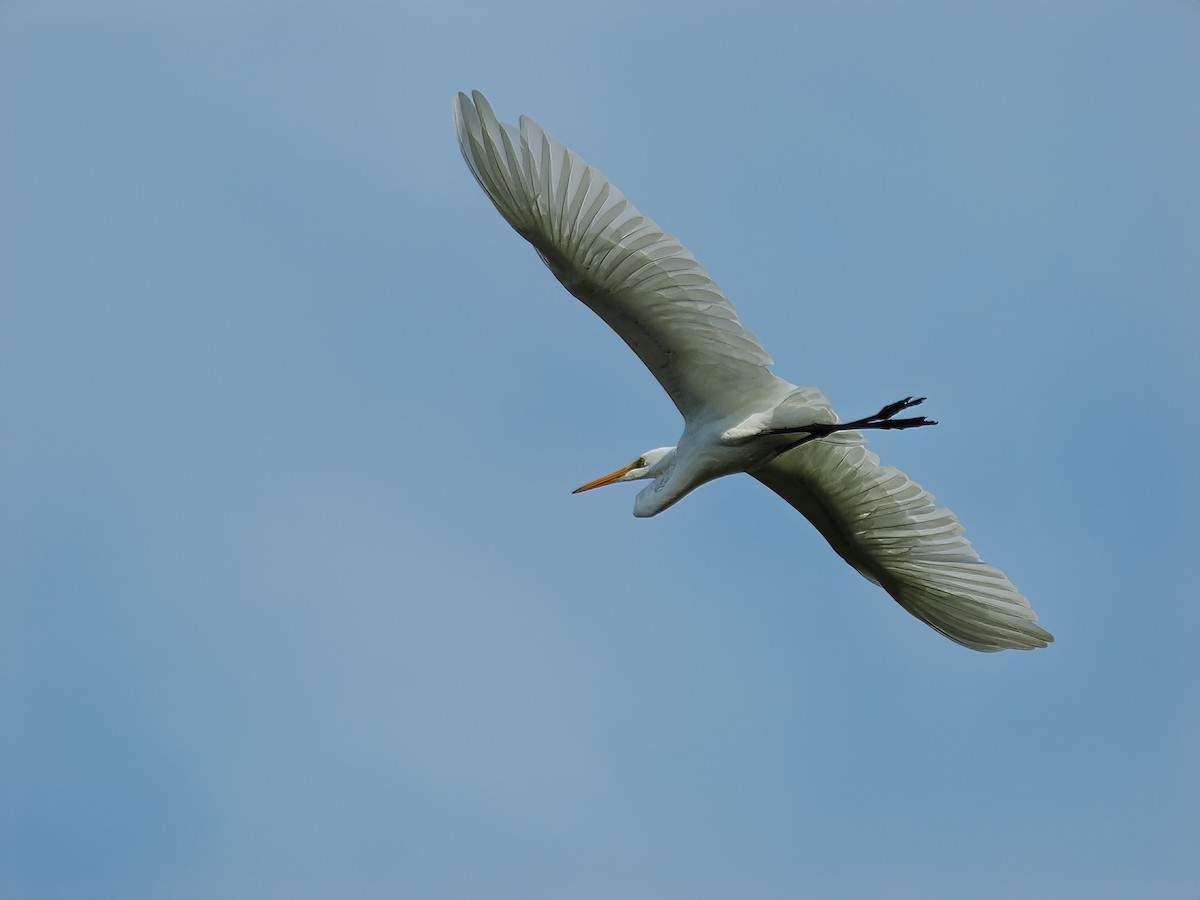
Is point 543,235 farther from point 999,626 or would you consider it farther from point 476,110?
point 999,626

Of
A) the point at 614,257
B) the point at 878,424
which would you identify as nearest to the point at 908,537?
the point at 878,424

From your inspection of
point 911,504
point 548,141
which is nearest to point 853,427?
point 911,504

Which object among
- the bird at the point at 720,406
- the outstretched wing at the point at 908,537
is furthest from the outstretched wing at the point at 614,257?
the outstretched wing at the point at 908,537

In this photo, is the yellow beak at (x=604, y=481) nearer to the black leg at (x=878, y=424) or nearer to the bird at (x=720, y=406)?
the bird at (x=720, y=406)

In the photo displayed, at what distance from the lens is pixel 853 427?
21.3 ft

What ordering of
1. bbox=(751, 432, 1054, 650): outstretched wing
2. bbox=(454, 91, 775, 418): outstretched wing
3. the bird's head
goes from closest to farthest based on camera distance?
bbox=(454, 91, 775, 418): outstretched wing → bbox=(751, 432, 1054, 650): outstretched wing → the bird's head

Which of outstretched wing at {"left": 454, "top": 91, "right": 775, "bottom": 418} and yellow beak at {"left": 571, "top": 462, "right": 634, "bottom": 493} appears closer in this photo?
outstretched wing at {"left": 454, "top": 91, "right": 775, "bottom": 418}

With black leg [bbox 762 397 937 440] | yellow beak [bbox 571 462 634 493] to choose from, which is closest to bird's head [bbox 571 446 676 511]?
yellow beak [bbox 571 462 634 493]

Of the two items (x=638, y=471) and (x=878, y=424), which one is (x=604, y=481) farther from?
(x=878, y=424)

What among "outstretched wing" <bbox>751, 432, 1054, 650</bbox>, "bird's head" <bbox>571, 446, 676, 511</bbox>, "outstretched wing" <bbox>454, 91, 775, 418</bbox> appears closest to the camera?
"outstretched wing" <bbox>454, 91, 775, 418</bbox>

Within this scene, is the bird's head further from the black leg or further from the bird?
the black leg

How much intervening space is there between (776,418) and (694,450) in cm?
48

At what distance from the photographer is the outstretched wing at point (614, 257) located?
5.89 metres

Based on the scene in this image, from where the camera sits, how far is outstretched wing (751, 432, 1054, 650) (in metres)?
7.03
